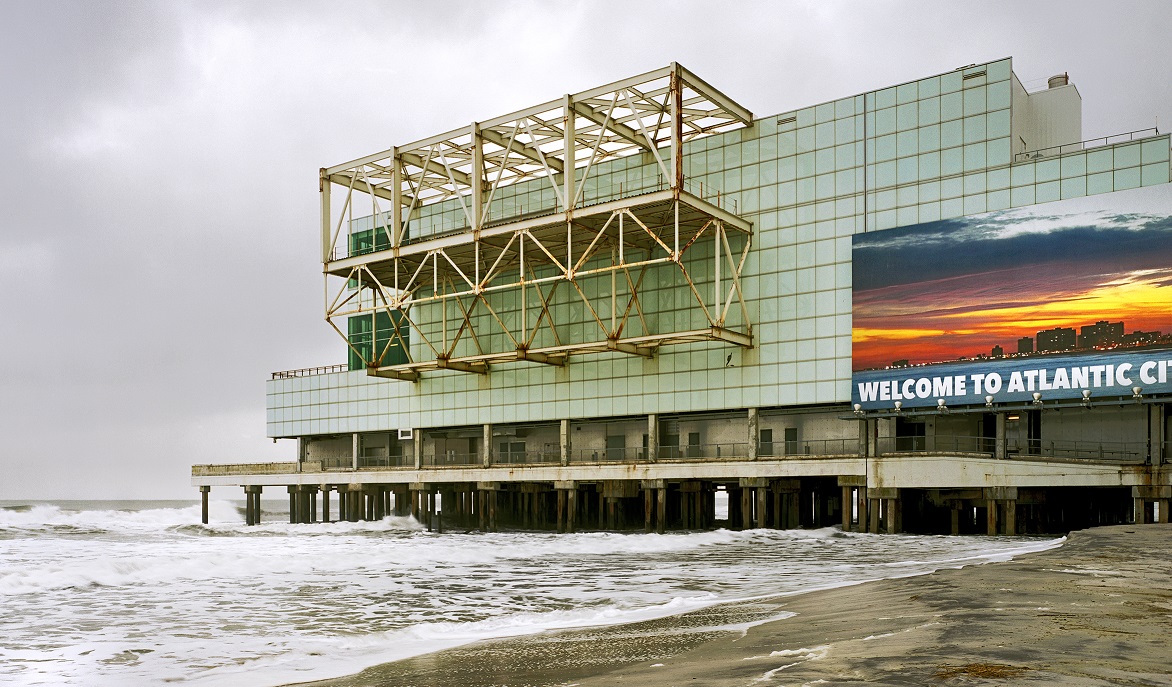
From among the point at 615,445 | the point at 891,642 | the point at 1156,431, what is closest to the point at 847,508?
the point at 1156,431

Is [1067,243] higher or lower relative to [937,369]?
higher

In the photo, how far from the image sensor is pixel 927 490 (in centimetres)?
4209

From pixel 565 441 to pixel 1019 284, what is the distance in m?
Result: 23.1

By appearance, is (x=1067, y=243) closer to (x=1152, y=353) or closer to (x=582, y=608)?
(x=1152, y=353)

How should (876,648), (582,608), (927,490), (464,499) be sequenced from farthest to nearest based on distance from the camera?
(464,499)
(927,490)
(582,608)
(876,648)

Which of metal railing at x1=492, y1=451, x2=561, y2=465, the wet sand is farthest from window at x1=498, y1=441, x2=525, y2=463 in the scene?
the wet sand

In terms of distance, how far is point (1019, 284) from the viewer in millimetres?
41312

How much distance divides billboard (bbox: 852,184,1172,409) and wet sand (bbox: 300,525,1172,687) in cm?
2594

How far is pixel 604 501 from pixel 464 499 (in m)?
9.13

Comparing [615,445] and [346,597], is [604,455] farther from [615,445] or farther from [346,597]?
[346,597]

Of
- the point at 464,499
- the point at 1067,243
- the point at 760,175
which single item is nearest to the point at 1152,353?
the point at 1067,243

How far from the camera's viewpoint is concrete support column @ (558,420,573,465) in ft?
173

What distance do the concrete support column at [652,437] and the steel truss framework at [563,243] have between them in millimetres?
3237

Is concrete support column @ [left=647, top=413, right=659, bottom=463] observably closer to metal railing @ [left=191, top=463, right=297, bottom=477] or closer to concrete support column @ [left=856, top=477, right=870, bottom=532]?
concrete support column @ [left=856, top=477, right=870, bottom=532]
